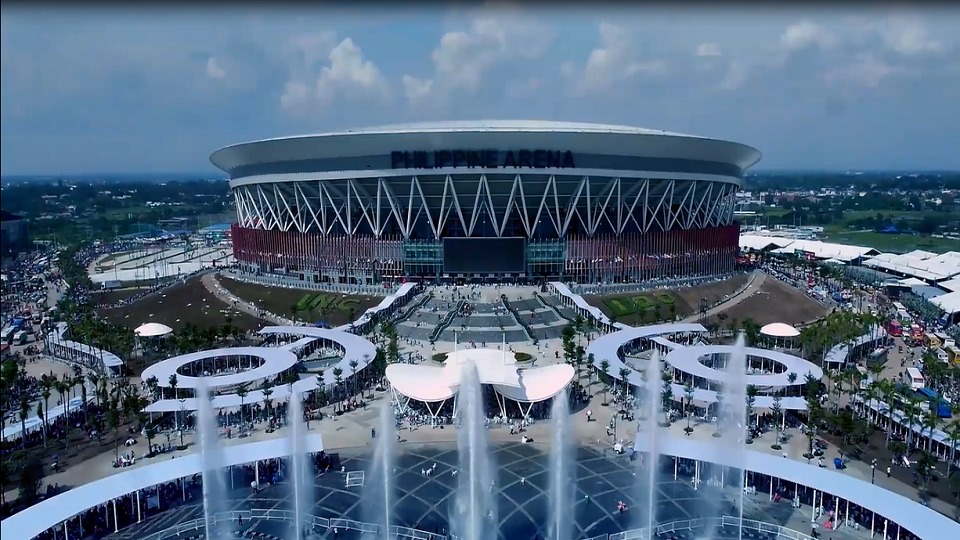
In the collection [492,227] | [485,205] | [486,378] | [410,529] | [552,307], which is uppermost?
[485,205]

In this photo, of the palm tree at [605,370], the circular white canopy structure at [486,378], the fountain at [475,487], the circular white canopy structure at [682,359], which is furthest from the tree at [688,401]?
the fountain at [475,487]

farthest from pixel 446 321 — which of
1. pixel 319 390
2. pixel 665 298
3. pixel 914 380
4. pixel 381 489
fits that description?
pixel 914 380

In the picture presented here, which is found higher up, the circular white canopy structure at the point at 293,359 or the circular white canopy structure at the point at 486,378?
the circular white canopy structure at the point at 486,378

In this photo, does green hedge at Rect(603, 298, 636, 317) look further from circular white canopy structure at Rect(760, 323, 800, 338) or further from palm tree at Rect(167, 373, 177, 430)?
palm tree at Rect(167, 373, 177, 430)

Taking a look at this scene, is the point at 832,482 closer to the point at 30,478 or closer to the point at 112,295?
the point at 30,478

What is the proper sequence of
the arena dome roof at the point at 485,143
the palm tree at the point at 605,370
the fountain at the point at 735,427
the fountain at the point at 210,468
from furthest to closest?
the arena dome roof at the point at 485,143 → the palm tree at the point at 605,370 → the fountain at the point at 735,427 → the fountain at the point at 210,468

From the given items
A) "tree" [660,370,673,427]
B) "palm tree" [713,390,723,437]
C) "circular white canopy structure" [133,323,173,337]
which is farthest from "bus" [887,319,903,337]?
"circular white canopy structure" [133,323,173,337]

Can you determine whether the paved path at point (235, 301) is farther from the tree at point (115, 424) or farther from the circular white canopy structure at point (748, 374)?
the circular white canopy structure at point (748, 374)
